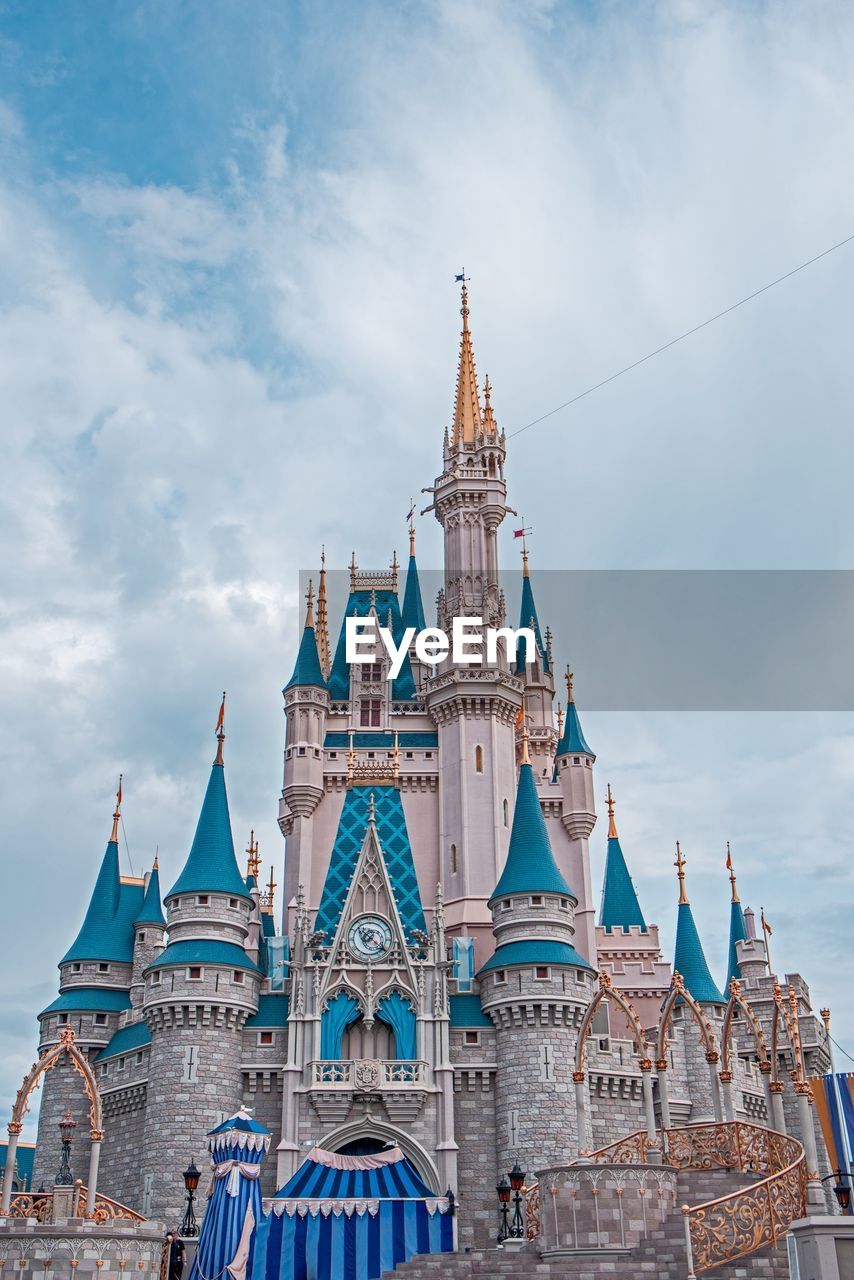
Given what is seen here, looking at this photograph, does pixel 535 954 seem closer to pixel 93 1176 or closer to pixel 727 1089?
pixel 727 1089

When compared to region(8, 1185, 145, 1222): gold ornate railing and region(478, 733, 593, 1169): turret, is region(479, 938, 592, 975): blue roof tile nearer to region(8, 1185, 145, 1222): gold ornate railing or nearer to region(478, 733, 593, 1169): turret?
region(478, 733, 593, 1169): turret

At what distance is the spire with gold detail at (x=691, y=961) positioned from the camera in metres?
40.1

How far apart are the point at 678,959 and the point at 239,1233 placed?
21843 millimetres

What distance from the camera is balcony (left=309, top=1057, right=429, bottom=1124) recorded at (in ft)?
111

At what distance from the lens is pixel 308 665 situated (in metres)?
45.8

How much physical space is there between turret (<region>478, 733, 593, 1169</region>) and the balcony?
7.72ft

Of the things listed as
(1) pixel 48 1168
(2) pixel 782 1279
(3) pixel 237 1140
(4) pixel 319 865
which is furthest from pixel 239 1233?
(4) pixel 319 865

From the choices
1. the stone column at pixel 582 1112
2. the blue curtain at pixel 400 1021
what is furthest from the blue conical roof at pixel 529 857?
the stone column at pixel 582 1112

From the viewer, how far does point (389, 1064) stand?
34406mm

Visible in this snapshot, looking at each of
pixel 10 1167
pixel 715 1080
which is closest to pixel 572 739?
pixel 715 1080

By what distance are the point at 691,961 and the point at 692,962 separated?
5cm

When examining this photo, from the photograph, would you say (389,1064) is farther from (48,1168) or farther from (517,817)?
(48,1168)

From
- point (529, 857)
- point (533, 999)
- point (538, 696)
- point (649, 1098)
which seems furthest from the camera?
point (538, 696)

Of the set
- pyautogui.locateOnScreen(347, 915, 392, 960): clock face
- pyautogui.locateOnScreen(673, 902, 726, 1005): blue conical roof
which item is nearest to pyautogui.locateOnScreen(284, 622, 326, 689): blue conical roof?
pyautogui.locateOnScreen(347, 915, 392, 960): clock face
